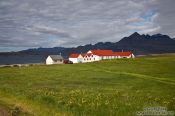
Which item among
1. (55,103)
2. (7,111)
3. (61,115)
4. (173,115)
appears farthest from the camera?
(55,103)

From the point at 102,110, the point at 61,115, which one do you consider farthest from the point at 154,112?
the point at 61,115

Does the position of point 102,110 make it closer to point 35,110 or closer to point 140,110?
point 140,110

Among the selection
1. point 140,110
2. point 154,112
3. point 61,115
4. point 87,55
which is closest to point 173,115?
point 154,112

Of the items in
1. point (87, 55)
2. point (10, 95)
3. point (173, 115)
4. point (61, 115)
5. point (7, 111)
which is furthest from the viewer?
point (87, 55)

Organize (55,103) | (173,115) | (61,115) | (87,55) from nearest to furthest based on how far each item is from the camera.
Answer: (173,115) < (61,115) < (55,103) < (87,55)

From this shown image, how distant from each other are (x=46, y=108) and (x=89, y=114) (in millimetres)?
4101

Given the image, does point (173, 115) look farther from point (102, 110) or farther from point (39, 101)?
point (39, 101)

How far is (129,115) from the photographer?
1894cm

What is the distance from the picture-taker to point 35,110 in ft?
72.6

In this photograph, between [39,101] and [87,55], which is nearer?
[39,101]

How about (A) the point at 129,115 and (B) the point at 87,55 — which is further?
(B) the point at 87,55

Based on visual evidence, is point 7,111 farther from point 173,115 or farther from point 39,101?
point 173,115

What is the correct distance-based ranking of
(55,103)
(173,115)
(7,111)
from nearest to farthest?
1. (173,115)
2. (7,111)
3. (55,103)

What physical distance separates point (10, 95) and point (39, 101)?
23.0 ft
